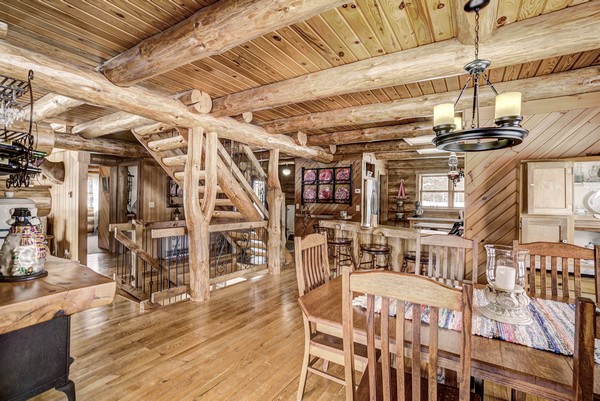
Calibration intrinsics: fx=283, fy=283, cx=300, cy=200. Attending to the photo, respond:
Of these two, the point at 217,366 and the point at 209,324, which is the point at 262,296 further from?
the point at 217,366

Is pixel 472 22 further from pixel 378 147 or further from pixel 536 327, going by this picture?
pixel 378 147

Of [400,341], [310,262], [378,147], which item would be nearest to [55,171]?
[310,262]

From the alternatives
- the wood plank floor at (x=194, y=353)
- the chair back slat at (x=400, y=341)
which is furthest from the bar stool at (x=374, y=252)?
the chair back slat at (x=400, y=341)

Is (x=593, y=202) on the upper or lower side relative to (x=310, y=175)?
lower

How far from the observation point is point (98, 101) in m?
2.92

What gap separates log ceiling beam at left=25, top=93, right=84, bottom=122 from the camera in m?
3.60

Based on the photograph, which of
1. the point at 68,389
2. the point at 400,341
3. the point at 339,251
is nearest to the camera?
the point at 400,341

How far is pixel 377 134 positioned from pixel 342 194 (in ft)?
8.85

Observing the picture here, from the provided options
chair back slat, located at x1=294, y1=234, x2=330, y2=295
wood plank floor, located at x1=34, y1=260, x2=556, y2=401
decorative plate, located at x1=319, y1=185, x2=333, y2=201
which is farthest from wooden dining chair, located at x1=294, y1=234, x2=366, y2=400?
decorative plate, located at x1=319, y1=185, x2=333, y2=201

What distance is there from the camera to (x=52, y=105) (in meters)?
3.76

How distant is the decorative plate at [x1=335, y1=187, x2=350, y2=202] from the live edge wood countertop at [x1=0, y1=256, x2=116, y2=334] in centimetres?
676

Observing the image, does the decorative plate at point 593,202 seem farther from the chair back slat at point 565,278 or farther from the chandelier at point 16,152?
the chandelier at point 16,152

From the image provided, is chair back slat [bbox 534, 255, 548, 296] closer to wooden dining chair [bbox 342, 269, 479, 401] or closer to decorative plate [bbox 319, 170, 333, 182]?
wooden dining chair [bbox 342, 269, 479, 401]

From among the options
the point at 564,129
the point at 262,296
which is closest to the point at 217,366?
the point at 262,296
